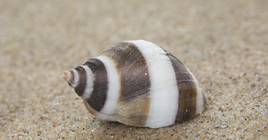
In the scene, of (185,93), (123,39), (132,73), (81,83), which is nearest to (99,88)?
(81,83)

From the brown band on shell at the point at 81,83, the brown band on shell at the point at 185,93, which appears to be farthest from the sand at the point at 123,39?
the brown band on shell at the point at 81,83

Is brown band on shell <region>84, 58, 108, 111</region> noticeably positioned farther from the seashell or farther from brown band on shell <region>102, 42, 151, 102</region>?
brown band on shell <region>102, 42, 151, 102</region>

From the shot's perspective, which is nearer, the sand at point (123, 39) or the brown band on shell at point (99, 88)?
the brown band on shell at point (99, 88)

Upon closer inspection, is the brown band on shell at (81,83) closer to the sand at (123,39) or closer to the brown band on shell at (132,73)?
the brown band on shell at (132,73)

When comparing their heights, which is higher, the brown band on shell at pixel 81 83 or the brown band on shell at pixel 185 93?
the brown band on shell at pixel 81 83

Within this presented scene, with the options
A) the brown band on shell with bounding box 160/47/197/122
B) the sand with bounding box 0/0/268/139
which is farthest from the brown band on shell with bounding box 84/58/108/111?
the brown band on shell with bounding box 160/47/197/122

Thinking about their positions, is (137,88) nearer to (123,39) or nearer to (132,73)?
(132,73)
